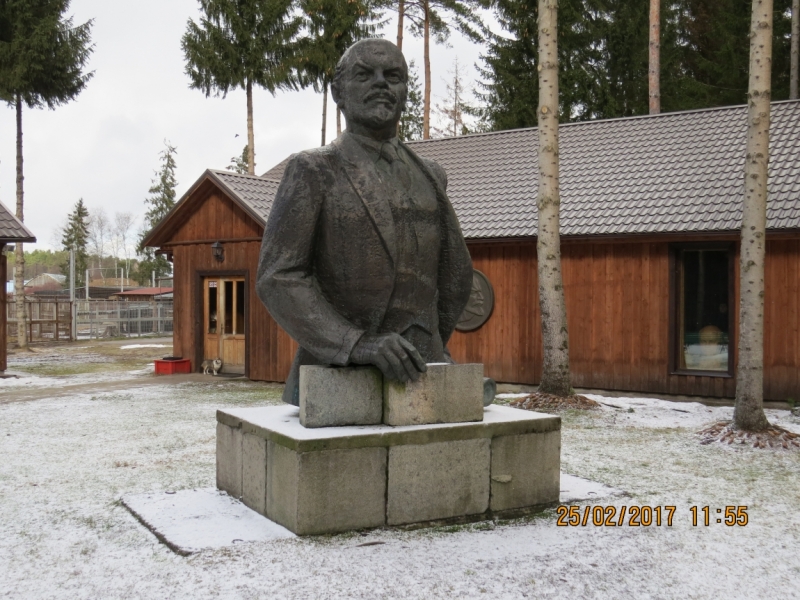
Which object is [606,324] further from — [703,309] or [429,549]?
[429,549]

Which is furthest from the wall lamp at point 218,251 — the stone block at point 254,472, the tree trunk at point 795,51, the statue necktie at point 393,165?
the tree trunk at point 795,51

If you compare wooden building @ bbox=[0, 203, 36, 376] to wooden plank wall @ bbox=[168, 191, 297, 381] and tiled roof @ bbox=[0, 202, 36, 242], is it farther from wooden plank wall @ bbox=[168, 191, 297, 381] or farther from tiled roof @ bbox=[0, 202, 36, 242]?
wooden plank wall @ bbox=[168, 191, 297, 381]

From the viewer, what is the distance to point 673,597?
4027 mm

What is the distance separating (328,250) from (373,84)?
1029mm

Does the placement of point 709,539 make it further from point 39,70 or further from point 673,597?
point 39,70

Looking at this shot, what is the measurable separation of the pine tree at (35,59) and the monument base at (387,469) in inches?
816

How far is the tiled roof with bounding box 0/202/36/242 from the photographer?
1548 centimetres

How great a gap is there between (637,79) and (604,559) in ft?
81.4

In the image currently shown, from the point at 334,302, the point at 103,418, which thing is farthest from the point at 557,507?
the point at 103,418

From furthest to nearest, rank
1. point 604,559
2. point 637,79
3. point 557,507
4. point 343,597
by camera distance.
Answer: point 637,79
point 557,507
point 604,559
point 343,597

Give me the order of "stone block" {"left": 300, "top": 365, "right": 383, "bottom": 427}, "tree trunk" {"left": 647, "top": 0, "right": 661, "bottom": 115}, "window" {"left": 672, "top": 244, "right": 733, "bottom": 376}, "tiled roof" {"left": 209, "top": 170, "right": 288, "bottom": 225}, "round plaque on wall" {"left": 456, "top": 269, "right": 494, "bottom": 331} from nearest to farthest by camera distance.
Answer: "stone block" {"left": 300, "top": 365, "right": 383, "bottom": 427} < "window" {"left": 672, "top": 244, "right": 733, "bottom": 376} < "round plaque on wall" {"left": 456, "top": 269, "right": 494, "bottom": 331} < "tiled roof" {"left": 209, "top": 170, "right": 288, "bottom": 225} < "tree trunk" {"left": 647, "top": 0, "right": 661, "bottom": 115}

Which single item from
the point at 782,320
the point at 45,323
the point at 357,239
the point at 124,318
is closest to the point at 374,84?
the point at 357,239

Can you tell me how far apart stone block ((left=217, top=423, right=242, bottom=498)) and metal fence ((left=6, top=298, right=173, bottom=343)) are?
81.5 feet

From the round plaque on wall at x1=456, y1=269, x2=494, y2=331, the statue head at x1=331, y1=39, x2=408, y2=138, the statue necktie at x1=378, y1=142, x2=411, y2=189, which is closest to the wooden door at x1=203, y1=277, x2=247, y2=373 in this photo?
the round plaque on wall at x1=456, y1=269, x2=494, y2=331
